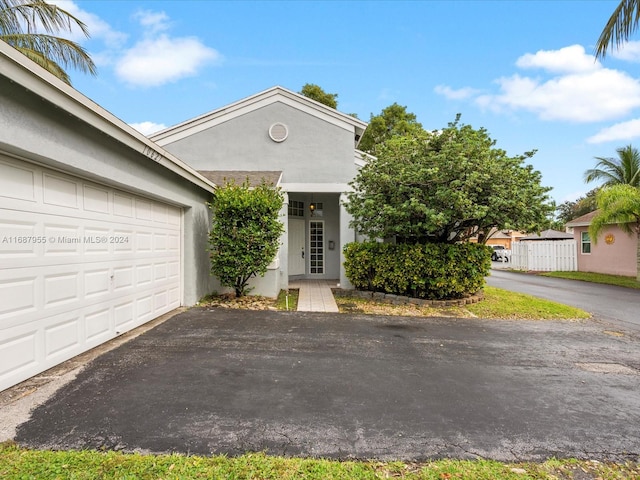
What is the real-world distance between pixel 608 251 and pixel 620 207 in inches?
189

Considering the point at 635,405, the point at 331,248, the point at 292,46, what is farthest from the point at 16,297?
the point at 292,46

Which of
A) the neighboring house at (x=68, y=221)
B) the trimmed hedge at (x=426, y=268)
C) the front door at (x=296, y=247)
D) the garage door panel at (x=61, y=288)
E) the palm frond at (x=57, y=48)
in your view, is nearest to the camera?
the neighboring house at (x=68, y=221)

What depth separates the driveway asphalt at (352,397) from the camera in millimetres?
2783

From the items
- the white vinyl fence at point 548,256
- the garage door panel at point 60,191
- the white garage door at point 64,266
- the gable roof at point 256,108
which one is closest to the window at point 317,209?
the gable roof at point 256,108

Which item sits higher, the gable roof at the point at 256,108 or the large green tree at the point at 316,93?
the large green tree at the point at 316,93

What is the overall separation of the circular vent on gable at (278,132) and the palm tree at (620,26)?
32.0 ft

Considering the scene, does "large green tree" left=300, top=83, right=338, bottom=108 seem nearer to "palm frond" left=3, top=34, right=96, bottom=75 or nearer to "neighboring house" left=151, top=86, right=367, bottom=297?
"neighboring house" left=151, top=86, right=367, bottom=297

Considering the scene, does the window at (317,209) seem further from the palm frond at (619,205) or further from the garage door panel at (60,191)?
the palm frond at (619,205)

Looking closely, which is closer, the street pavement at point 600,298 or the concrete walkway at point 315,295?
the street pavement at point 600,298

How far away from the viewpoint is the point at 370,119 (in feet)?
90.7

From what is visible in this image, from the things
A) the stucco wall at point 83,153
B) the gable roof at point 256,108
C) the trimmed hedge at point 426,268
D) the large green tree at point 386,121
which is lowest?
the trimmed hedge at point 426,268

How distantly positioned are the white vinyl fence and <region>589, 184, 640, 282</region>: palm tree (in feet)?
13.6

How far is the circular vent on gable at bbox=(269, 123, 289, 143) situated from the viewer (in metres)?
11.8

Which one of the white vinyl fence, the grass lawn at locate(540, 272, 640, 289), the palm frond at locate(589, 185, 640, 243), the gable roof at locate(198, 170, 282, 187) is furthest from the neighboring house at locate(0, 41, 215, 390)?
the white vinyl fence
